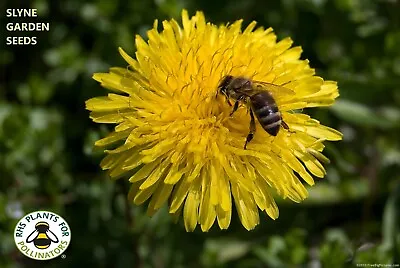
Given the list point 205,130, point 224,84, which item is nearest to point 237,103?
point 224,84

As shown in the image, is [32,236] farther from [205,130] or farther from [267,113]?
[267,113]

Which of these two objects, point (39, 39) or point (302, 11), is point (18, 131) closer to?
point (39, 39)

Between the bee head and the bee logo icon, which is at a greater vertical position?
the bee head

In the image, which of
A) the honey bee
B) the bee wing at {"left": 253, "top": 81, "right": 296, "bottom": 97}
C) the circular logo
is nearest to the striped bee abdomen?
the honey bee

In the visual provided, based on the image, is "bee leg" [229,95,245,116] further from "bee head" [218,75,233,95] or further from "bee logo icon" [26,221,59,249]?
"bee logo icon" [26,221,59,249]

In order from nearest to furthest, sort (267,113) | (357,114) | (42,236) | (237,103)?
1. (267,113)
2. (237,103)
3. (42,236)
4. (357,114)

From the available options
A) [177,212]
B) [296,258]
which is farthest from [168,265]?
[177,212]
